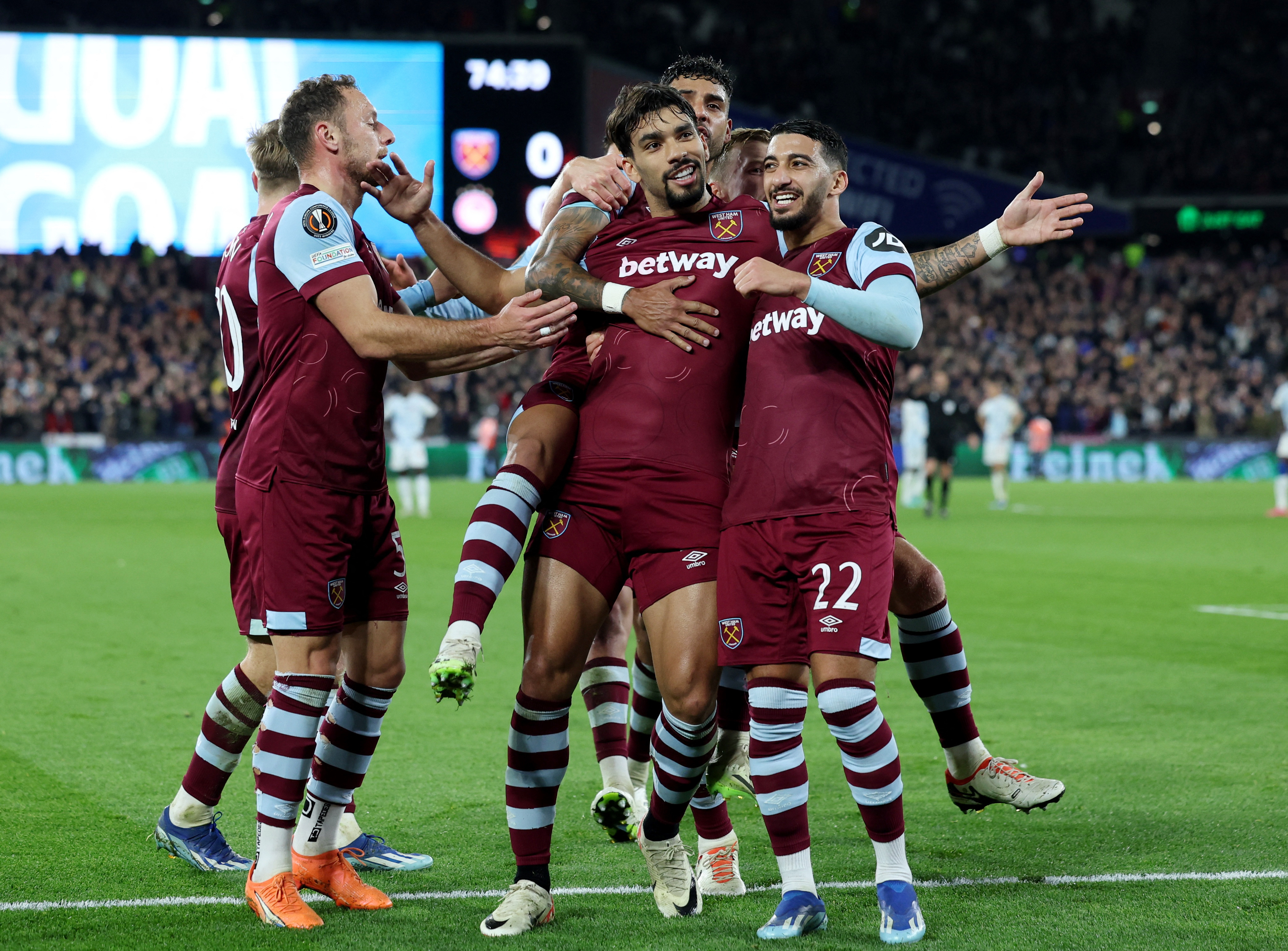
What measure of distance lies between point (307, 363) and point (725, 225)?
55.6 inches

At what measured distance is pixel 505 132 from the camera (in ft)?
82.2

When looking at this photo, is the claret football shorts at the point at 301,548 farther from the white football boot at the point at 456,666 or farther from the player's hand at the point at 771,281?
the player's hand at the point at 771,281

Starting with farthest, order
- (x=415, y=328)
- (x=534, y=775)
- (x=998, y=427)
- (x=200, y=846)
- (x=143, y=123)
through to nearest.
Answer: (x=143, y=123)
(x=998, y=427)
(x=200, y=846)
(x=534, y=775)
(x=415, y=328)

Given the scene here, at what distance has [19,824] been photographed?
512 cm

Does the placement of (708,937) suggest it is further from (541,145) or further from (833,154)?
(541,145)

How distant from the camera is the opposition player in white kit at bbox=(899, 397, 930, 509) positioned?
79.2ft

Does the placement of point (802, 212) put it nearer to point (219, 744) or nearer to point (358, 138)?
point (358, 138)

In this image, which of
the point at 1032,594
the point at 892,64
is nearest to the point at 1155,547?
the point at 1032,594

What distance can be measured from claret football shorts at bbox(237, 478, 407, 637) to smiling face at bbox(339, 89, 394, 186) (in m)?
1.05

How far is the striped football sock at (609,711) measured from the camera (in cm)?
521

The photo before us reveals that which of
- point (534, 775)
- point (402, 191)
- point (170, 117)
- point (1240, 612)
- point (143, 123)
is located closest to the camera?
point (534, 775)

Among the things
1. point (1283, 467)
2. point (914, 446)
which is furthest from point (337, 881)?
point (914, 446)

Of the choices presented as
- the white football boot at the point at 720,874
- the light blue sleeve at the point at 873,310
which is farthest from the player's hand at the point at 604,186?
the white football boot at the point at 720,874

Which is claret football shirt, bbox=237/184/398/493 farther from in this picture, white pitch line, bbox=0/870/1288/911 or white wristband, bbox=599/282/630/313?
white pitch line, bbox=0/870/1288/911
